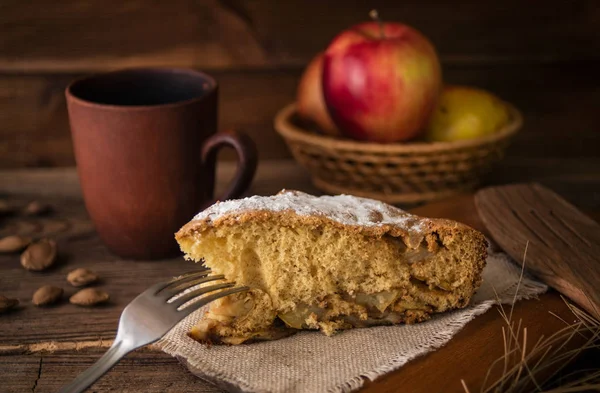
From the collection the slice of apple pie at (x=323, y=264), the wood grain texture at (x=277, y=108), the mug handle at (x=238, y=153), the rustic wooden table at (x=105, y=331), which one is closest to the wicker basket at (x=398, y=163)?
the rustic wooden table at (x=105, y=331)

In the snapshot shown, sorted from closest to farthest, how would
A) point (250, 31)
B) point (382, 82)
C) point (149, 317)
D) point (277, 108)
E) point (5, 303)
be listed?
1. point (149, 317)
2. point (5, 303)
3. point (382, 82)
4. point (250, 31)
5. point (277, 108)

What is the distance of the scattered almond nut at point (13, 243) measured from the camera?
181 centimetres

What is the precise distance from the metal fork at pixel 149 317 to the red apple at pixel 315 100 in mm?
919

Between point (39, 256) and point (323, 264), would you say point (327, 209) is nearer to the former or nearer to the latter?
point (323, 264)

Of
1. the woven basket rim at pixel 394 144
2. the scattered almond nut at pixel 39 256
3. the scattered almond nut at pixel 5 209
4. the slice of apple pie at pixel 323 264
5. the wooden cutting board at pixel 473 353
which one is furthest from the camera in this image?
the scattered almond nut at pixel 5 209

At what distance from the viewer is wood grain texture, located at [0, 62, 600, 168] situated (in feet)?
8.31

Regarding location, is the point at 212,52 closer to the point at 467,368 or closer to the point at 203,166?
the point at 203,166

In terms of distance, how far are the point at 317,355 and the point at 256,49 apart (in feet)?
4.86

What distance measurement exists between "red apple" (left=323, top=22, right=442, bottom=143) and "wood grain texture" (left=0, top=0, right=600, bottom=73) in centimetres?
47

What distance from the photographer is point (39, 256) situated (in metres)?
1.74

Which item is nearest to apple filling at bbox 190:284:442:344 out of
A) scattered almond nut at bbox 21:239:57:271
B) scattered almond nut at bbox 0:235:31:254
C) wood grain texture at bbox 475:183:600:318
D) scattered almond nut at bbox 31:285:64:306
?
wood grain texture at bbox 475:183:600:318

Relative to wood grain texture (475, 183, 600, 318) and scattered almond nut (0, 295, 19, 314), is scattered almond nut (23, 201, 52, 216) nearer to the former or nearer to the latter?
scattered almond nut (0, 295, 19, 314)

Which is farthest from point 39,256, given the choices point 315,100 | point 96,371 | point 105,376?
point 315,100

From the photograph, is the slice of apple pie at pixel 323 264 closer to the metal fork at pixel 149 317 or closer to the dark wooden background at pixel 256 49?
the metal fork at pixel 149 317
